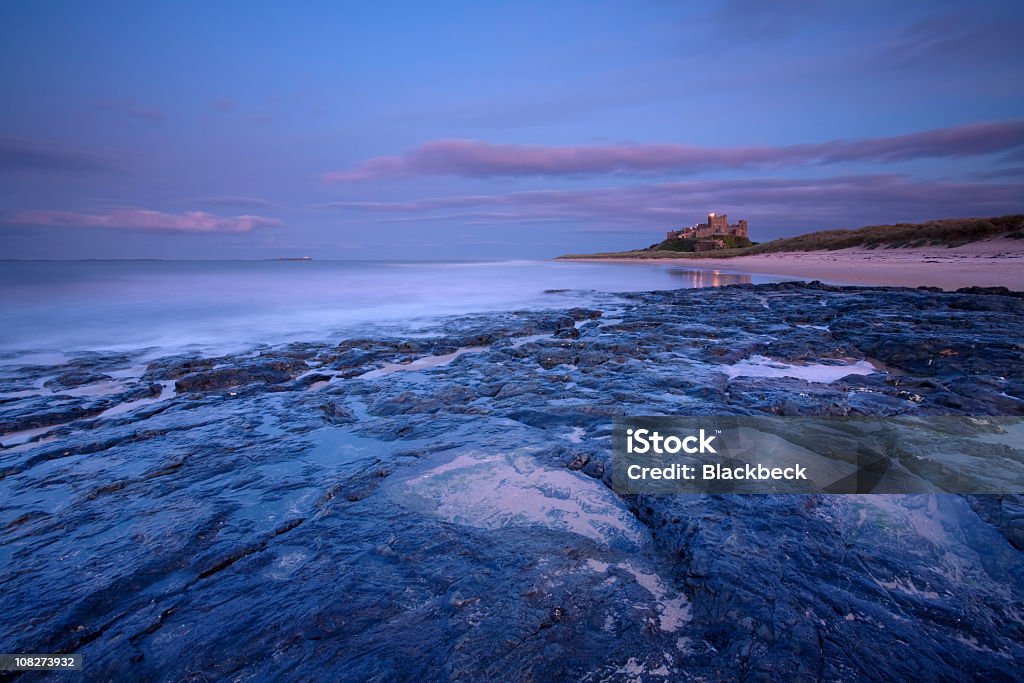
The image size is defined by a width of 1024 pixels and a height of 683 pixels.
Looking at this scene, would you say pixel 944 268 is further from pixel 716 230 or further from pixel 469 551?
pixel 716 230

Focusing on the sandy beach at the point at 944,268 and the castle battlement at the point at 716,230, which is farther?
the castle battlement at the point at 716,230

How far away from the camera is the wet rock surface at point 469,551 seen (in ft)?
5.84

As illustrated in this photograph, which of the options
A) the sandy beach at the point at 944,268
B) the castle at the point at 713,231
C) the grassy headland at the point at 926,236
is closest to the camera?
the sandy beach at the point at 944,268

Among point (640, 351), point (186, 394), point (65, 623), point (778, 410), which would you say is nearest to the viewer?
point (65, 623)

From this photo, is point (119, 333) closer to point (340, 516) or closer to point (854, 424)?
point (340, 516)

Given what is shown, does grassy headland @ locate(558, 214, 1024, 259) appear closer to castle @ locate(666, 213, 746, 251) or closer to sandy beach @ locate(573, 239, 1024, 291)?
sandy beach @ locate(573, 239, 1024, 291)

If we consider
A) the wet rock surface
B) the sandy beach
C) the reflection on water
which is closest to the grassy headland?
the sandy beach

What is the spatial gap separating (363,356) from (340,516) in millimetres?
5076

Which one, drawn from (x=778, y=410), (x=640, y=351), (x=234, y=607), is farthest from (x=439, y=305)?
(x=234, y=607)

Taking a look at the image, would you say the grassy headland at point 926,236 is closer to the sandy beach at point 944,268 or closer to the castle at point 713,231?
the sandy beach at point 944,268

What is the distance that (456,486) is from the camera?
10.3ft

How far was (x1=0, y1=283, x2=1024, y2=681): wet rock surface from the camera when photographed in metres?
1.78

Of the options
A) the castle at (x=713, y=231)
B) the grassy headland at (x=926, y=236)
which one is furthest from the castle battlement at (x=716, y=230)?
the grassy headland at (x=926, y=236)

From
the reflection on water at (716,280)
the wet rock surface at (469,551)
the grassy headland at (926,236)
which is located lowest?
the wet rock surface at (469,551)
